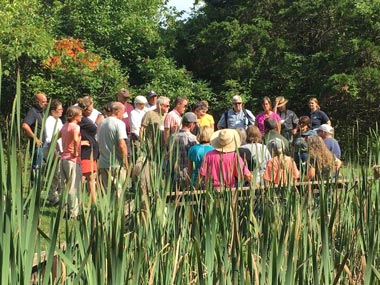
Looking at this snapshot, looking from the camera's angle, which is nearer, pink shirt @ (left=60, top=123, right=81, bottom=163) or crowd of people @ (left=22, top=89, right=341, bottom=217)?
crowd of people @ (left=22, top=89, right=341, bottom=217)

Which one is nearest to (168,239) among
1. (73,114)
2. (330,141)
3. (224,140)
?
(224,140)

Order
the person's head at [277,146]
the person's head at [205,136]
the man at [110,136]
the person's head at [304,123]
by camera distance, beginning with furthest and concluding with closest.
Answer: the person's head at [304,123], the man at [110,136], the person's head at [205,136], the person's head at [277,146]

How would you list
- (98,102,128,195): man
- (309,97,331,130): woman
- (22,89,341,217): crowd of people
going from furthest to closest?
(309,97,331,130): woman → (98,102,128,195): man → (22,89,341,217): crowd of people

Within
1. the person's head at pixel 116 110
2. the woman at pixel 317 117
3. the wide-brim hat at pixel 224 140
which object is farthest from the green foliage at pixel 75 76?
the wide-brim hat at pixel 224 140

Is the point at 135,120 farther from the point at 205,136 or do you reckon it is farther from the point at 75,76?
the point at 75,76

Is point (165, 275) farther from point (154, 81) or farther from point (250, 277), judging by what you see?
point (154, 81)

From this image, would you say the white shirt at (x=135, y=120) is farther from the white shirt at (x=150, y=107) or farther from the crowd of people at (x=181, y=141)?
the white shirt at (x=150, y=107)

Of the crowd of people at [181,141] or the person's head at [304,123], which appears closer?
the crowd of people at [181,141]

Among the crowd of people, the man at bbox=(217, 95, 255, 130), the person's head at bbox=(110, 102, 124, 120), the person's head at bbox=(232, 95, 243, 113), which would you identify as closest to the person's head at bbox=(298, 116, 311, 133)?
the crowd of people

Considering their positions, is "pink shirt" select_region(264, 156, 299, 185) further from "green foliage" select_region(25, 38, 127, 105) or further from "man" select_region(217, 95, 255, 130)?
"green foliage" select_region(25, 38, 127, 105)

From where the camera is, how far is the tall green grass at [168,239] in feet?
5.46

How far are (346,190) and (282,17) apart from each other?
42.2 ft

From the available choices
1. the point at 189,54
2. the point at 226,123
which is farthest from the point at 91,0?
the point at 226,123

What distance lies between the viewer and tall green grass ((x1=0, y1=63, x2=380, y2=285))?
5.46ft
